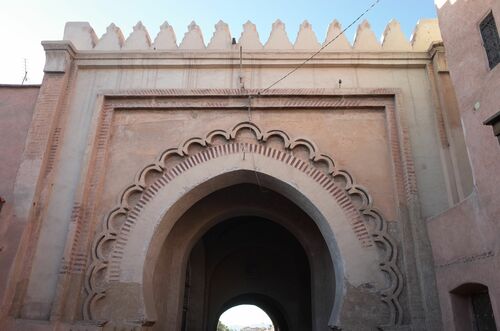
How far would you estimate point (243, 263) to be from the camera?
33.4 feet

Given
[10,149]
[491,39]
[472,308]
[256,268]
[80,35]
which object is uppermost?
[80,35]

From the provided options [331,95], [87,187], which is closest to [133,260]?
[87,187]

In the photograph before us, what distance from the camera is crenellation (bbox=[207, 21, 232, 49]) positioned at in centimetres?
608

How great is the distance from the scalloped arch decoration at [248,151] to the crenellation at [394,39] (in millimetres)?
1927

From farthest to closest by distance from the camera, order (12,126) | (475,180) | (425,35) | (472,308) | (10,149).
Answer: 1. (425,35)
2. (12,126)
3. (10,149)
4. (472,308)
5. (475,180)

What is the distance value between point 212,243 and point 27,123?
Result: 469cm

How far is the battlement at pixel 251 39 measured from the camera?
19.5ft

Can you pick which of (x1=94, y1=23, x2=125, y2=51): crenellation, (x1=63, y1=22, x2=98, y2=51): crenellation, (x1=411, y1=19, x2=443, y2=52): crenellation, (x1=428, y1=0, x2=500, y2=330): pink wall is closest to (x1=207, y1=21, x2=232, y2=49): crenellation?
(x1=94, y1=23, x2=125, y2=51): crenellation

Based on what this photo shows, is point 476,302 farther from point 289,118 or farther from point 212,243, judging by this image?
point 212,243

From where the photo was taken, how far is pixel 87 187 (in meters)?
5.20

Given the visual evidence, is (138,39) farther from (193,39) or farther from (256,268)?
(256,268)

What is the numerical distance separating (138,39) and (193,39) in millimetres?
801

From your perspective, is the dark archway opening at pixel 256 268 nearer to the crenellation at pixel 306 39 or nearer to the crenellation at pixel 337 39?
the crenellation at pixel 306 39


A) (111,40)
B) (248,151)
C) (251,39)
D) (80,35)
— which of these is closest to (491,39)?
(248,151)
